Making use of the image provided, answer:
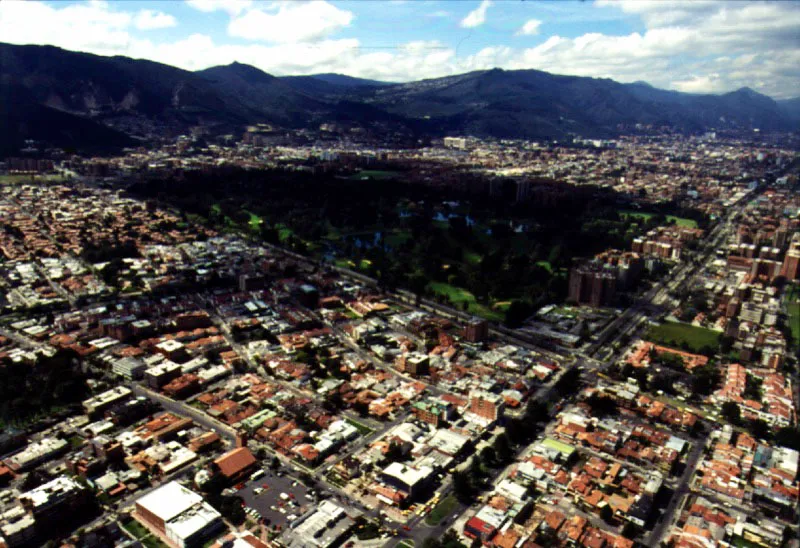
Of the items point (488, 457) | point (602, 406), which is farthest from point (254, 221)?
point (488, 457)

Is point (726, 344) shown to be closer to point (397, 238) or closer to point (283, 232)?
point (397, 238)

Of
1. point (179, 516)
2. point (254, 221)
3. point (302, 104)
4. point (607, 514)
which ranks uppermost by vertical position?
point (302, 104)

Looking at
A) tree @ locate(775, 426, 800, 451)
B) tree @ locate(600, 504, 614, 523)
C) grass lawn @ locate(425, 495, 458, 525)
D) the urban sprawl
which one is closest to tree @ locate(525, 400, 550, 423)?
the urban sprawl

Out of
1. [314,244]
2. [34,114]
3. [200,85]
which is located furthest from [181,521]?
[200,85]

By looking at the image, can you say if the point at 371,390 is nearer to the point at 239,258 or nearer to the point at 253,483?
the point at 253,483

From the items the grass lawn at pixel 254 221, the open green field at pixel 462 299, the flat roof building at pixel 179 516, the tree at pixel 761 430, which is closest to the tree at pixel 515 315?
the open green field at pixel 462 299

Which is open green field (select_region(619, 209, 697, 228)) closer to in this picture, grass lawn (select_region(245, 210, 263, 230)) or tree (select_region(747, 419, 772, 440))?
grass lawn (select_region(245, 210, 263, 230))
